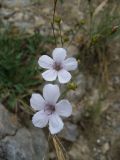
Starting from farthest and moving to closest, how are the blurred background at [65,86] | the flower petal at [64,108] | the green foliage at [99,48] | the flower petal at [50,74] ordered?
the green foliage at [99,48] → the blurred background at [65,86] → the flower petal at [50,74] → the flower petal at [64,108]

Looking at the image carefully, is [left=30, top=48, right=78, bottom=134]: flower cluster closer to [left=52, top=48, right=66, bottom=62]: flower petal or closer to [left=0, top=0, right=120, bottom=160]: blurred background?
[left=52, top=48, right=66, bottom=62]: flower petal

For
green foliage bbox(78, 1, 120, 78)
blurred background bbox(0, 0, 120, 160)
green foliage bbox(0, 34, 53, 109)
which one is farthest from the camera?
green foliage bbox(78, 1, 120, 78)

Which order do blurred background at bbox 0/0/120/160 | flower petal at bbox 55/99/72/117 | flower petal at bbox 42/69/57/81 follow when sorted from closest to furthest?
flower petal at bbox 55/99/72/117, flower petal at bbox 42/69/57/81, blurred background at bbox 0/0/120/160

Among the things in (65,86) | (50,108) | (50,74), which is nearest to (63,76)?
(50,74)

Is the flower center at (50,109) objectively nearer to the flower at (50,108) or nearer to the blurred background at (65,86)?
the flower at (50,108)

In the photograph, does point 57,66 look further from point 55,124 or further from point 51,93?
point 55,124

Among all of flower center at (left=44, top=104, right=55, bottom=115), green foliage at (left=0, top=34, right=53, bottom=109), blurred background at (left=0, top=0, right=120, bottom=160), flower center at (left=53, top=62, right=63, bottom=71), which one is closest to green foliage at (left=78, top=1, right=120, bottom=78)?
blurred background at (left=0, top=0, right=120, bottom=160)

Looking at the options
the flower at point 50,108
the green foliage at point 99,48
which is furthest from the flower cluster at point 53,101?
the green foliage at point 99,48

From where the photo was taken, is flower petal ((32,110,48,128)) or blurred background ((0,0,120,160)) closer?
flower petal ((32,110,48,128))
